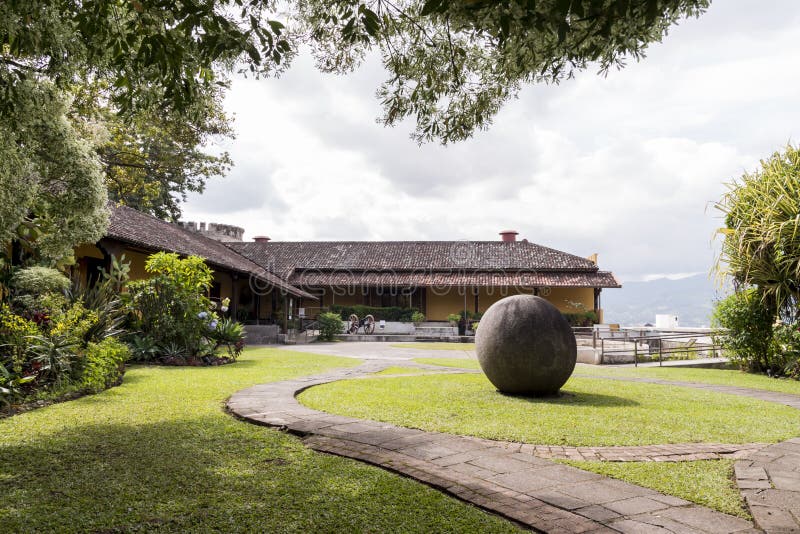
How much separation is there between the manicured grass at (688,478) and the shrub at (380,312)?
2652 cm

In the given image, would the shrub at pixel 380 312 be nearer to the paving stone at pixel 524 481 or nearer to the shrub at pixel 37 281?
the shrub at pixel 37 281

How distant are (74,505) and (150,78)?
3.48 m

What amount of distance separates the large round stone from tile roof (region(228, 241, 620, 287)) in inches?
892

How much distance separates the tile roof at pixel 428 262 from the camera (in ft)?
102

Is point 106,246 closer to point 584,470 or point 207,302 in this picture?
point 207,302

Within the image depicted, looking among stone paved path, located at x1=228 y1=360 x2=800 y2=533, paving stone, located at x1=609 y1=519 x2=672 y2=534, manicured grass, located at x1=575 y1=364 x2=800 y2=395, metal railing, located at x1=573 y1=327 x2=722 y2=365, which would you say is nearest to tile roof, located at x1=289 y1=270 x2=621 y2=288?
metal railing, located at x1=573 y1=327 x2=722 y2=365

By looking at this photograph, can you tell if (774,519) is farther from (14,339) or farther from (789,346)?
(789,346)

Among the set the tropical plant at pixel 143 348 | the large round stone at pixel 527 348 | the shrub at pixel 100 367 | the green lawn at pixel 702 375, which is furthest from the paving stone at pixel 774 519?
the tropical plant at pixel 143 348

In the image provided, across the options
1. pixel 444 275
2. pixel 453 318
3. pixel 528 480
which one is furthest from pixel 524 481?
pixel 444 275

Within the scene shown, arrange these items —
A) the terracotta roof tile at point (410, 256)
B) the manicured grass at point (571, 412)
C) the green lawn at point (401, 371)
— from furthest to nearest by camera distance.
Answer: the terracotta roof tile at point (410, 256) → the green lawn at point (401, 371) → the manicured grass at point (571, 412)

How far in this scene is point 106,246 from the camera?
13.7 m

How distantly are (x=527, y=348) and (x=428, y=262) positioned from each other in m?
26.2

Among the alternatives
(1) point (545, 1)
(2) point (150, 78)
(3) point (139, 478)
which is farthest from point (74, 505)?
(1) point (545, 1)

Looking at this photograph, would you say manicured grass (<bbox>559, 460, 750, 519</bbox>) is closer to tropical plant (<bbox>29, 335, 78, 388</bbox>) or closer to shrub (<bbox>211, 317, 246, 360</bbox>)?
tropical plant (<bbox>29, 335, 78, 388</bbox>)
